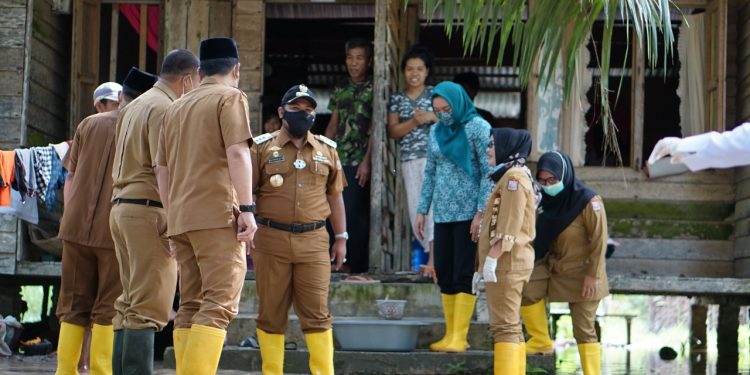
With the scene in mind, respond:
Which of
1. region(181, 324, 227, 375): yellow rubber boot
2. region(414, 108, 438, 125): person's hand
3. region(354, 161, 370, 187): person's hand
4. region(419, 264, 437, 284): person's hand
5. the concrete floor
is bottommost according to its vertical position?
the concrete floor

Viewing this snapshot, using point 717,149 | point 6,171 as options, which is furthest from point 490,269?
point 6,171

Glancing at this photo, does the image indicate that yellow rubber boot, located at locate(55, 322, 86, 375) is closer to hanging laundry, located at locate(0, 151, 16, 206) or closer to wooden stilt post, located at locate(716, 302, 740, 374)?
hanging laundry, located at locate(0, 151, 16, 206)

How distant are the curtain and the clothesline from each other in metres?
5.87

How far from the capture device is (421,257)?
11680 millimetres

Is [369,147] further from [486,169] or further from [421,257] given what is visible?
[421,257]

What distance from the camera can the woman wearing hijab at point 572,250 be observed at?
24.0ft

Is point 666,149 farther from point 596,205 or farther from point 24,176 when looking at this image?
point 24,176

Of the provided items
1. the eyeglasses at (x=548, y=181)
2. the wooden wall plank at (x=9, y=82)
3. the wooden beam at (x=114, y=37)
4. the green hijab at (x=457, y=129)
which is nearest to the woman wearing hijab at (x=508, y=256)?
the eyeglasses at (x=548, y=181)

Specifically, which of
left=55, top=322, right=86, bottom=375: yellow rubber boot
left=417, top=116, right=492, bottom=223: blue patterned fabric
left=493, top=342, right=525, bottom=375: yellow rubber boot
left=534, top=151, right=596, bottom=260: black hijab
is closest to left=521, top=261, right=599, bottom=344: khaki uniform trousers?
left=534, top=151, right=596, bottom=260: black hijab

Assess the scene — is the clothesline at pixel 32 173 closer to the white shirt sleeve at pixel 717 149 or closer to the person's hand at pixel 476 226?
the person's hand at pixel 476 226

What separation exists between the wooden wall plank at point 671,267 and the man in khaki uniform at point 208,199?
6.12m

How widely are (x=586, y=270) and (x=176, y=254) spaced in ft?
10.8

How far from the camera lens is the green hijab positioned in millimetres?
7707

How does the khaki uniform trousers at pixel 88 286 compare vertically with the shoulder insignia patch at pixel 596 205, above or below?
below
